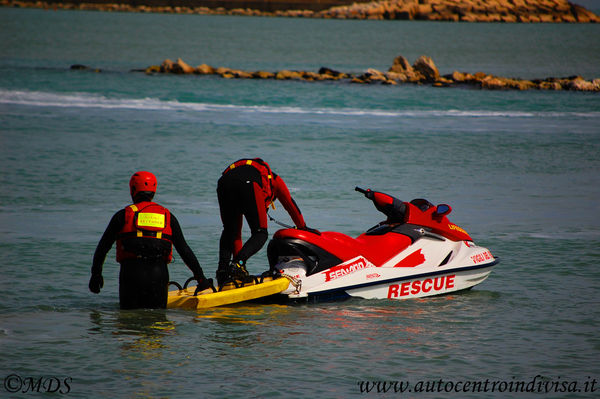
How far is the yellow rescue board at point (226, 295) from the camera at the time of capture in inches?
305

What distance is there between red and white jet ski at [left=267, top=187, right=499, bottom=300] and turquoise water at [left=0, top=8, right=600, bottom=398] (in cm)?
19

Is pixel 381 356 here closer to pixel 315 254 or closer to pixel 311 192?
pixel 315 254

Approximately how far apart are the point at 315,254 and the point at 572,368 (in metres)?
2.47

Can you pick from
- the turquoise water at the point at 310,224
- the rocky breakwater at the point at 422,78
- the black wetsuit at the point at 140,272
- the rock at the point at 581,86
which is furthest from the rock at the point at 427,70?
the black wetsuit at the point at 140,272

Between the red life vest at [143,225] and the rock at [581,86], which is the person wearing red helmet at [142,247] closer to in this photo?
the red life vest at [143,225]

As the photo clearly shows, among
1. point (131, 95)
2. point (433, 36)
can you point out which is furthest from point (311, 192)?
point (433, 36)

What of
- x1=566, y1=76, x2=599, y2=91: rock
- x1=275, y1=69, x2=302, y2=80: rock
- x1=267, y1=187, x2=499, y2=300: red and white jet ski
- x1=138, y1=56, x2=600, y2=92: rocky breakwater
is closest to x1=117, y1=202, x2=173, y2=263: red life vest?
x1=267, y1=187, x2=499, y2=300: red and white jet ski

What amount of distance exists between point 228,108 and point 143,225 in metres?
30.9

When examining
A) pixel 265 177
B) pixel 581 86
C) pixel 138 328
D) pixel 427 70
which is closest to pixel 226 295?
pixel 138 328

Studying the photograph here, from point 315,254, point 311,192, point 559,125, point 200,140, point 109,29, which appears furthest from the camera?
point 109,29

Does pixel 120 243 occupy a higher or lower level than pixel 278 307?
higher

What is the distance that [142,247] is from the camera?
23.5ft

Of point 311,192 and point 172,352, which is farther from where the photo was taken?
point 311,192

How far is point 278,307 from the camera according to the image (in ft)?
27.0
